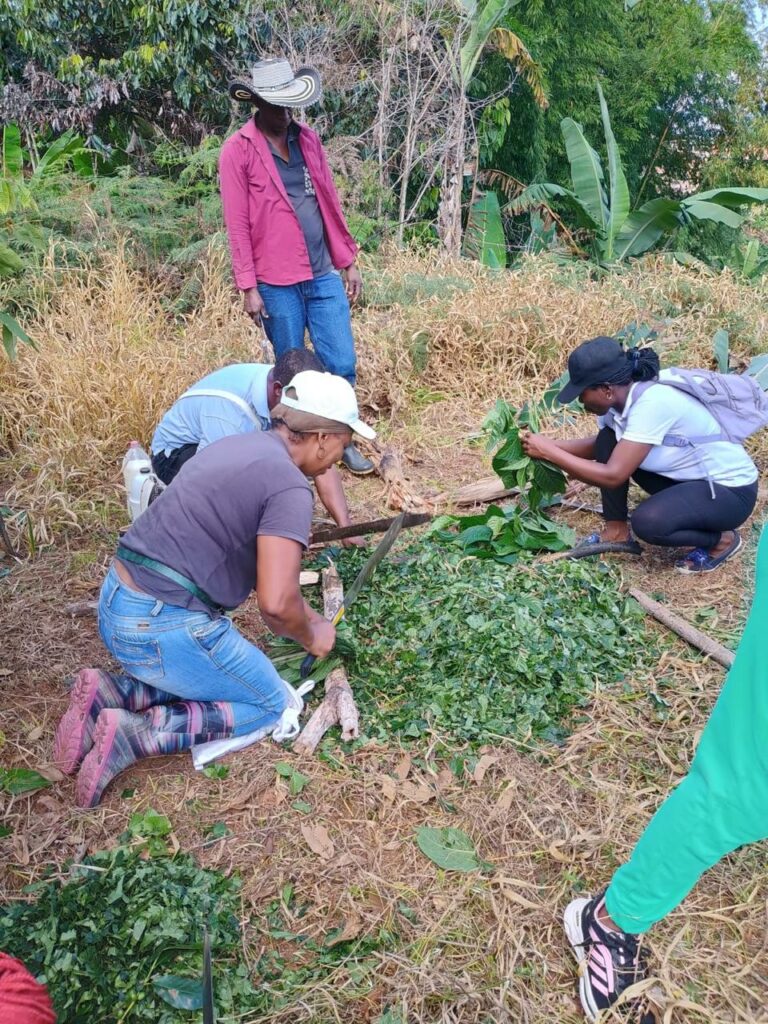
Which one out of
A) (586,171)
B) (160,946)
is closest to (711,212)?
(586,171)

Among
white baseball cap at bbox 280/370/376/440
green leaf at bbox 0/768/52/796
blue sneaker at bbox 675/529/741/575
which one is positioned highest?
white baseball cap at bbox 280/370/376/440

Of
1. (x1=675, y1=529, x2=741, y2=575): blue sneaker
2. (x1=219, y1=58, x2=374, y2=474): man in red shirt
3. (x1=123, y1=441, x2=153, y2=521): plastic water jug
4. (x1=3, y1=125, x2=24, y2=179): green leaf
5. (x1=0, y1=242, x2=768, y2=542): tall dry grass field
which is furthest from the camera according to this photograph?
(x1=3, y1=125, x2=24, y2=179): green leaf

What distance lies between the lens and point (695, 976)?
1.90 m

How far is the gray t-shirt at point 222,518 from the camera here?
86.8 inches

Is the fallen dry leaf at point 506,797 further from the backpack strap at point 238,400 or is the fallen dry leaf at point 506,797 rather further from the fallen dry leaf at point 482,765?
the backpack strap at point 238,400

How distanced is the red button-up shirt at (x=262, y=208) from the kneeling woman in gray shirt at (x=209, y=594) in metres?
1.90

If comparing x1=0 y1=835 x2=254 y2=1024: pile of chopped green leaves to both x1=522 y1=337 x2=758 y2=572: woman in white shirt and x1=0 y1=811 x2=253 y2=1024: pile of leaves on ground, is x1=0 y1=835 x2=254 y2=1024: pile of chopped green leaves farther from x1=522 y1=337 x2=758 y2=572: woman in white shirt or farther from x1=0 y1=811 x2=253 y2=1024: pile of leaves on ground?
x1=522 y1=337 x2=758 y2=572: woman in white shirt

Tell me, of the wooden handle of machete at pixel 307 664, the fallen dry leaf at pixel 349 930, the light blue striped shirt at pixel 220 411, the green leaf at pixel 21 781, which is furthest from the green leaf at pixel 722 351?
the green leaf at pixel 21 781

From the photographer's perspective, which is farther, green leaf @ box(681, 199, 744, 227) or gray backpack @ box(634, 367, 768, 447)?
green leaf @ box(681, 199, 744, 227)

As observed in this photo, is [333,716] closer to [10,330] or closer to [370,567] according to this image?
[370,567]

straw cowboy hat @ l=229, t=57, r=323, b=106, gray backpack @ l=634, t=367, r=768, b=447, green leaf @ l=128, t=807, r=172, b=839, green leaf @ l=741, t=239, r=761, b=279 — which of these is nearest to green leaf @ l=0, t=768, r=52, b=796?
green leaf @ l=128, t=807, r=172, b=839

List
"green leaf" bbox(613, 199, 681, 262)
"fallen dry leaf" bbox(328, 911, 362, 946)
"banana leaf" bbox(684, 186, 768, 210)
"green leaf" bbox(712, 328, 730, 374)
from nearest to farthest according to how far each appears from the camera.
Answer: "fallen dry leaf" bbox(328, 911, 362, 946)
"green leaf" bbox(712, 328, 730, 374)
"banana leaf" bbox(684, 186, 768, 210)
"green leaf" bbox(613, 199, 681, 262)

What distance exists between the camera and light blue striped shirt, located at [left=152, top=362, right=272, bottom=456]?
9.71 feet

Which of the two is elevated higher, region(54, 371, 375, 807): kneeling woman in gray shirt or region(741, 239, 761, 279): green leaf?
region(54, 371, 375, 807): kneeling woman in gray shirt
